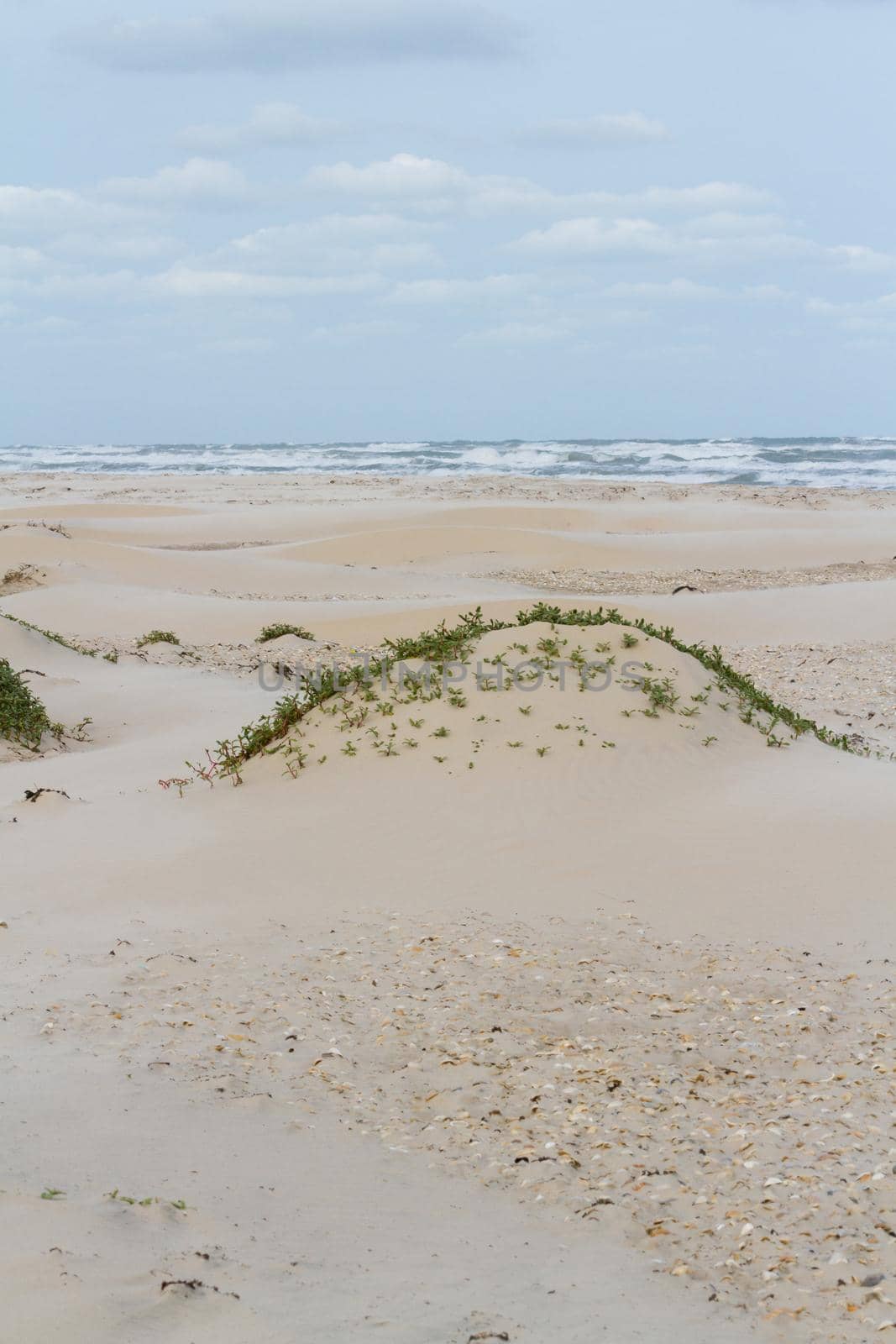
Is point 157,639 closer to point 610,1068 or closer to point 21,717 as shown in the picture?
point 21,717

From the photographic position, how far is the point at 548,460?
2542 inches

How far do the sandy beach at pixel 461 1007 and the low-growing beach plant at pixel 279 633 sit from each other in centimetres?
383

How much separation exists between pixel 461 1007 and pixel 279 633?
38.8 ft

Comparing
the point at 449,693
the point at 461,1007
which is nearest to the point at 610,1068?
the point at 461,1007

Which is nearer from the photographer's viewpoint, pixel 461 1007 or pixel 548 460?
pixel 461 1007

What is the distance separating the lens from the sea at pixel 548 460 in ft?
186

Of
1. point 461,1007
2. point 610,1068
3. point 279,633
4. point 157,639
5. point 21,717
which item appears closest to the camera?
point 610,1068

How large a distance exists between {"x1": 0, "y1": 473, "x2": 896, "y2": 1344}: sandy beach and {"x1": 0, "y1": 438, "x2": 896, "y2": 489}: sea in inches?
1723

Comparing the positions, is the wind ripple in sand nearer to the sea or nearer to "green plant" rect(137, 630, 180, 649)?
"green plant" rect(137, 630, 180, 649)

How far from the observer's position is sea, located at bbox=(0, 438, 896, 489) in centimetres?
5669

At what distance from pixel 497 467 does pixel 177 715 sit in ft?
174

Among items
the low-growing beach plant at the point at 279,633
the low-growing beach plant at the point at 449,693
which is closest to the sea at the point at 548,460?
the low-growing beach plant at the point at 279,633

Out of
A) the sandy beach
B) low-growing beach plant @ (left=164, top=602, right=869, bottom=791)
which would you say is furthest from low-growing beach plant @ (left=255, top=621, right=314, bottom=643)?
low-growing beach plant @ (left=164, top=602, right=869, bottom=791)

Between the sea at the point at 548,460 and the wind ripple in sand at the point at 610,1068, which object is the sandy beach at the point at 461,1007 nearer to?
the wind ripple in sand at the point at 610,1068
